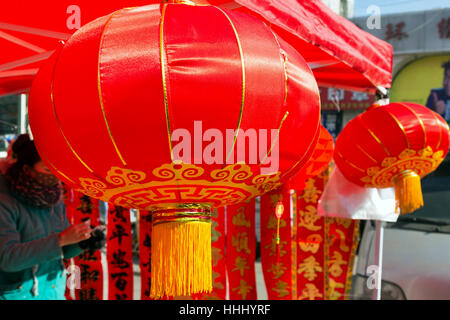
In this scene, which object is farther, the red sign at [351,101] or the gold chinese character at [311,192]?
the red sign at [351,101]

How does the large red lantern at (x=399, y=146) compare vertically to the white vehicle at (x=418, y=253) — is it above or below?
above

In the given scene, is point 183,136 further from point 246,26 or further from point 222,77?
point 246,26

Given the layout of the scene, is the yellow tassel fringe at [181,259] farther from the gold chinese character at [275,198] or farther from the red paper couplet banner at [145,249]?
the gold chinese character at [275,198]

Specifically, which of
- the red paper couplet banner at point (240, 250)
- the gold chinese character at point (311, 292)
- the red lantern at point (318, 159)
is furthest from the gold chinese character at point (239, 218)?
the gold chinese character at point (311, 292)

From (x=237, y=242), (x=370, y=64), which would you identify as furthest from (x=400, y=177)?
(x=237, y=242)

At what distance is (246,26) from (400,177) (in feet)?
5.15

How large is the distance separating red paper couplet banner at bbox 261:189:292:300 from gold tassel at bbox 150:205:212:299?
1831 millimetres

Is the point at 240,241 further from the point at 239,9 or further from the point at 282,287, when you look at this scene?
the point at 239,9

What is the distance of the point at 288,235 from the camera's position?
10.1 ft

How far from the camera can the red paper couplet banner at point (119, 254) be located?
9.20 feet

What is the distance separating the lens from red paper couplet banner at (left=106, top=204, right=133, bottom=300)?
9.20ft

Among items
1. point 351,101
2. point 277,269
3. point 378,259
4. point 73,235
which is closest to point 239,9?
point 73,235
